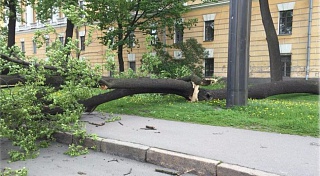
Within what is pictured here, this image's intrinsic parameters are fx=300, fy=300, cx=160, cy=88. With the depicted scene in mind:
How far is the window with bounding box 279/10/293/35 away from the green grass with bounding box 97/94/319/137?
11.4 meters

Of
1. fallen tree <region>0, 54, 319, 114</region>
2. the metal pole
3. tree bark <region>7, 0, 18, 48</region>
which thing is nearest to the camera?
fallen tree <region>0, 54, 319, 114</region>

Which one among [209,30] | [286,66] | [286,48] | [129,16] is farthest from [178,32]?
[286,66]

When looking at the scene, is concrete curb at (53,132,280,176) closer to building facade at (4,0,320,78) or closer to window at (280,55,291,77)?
building facade at (4,0,320,78)

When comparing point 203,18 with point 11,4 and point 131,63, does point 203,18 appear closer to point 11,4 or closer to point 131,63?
point 131,63

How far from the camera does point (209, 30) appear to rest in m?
21.7

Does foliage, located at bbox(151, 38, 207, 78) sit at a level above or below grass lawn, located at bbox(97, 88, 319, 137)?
above

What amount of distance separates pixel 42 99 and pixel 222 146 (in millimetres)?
3785

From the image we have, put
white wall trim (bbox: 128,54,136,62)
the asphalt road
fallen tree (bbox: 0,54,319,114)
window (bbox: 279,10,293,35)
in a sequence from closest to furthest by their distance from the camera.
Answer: the asphalt road < fallen tree (bbox: 0,54,319,114) < window (bbox: 279,10,293,35) < white wall trim (bbox: 128,54,136,62)

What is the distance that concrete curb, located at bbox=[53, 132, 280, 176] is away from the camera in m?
3.80

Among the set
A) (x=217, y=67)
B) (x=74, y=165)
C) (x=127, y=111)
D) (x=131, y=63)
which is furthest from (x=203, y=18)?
(x=74, y=165)

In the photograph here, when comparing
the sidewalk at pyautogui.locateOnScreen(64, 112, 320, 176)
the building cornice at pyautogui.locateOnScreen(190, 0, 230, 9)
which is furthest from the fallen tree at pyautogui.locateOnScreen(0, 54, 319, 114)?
the building cornice at pyautogui.locateOnScreen(190, 0, 230, 9)

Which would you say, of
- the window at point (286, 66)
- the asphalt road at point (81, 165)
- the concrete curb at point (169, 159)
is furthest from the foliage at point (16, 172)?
the window at point (286, 66)

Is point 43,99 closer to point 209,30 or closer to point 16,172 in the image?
point 16,172

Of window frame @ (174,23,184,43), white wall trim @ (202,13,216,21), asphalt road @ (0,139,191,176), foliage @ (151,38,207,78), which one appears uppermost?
white wall trim @ (202,13,216,21)
